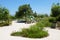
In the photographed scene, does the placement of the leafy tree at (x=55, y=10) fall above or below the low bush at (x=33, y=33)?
above

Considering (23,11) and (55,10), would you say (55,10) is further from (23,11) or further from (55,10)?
(23,11)

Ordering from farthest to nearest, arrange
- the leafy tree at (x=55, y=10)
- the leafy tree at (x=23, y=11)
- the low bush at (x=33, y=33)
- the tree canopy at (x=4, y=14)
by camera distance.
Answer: the leafy tree at (x=23, y=11) < the leafy tree at (x=55, y=10) < the tree canopy at (x=4, y=14) < the low bush at (x=33, y=33)

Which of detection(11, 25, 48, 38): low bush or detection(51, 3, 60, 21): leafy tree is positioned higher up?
detection(51, 3, 60, 21): leafy tree

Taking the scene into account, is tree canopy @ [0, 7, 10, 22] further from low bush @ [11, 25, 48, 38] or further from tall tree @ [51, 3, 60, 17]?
low bush @ [11, 25, 48, 38]

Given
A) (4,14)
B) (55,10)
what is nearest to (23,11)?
(55,10)

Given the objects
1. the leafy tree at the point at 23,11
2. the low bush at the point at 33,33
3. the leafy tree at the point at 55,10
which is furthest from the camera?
the leafy tree at the point at 23,11

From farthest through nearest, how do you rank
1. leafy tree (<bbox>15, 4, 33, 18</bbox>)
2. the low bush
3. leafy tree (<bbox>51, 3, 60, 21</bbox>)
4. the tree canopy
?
leafy tree (<bbox>15, 4, 33, 18</bbox>)
leafy tree (<bbox>51, 3, 60, 21</bbox>)
the tree canopy
the low bush

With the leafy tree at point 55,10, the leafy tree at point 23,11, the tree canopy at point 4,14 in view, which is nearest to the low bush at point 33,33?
the tree canopy at point 4,14

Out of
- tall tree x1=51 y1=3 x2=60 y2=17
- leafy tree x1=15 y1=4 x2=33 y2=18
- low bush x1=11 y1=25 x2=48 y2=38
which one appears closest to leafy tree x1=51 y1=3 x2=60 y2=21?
→ tall tree x1=51 y1=3 x2=60 y2=17

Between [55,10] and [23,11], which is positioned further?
[23,11]

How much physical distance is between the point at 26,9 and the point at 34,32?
39.3m

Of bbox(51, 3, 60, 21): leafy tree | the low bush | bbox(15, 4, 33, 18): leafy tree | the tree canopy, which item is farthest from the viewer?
bbox(15, 4, 33, 18): leafy tree

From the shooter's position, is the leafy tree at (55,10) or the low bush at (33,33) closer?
the low bush at (33,33)

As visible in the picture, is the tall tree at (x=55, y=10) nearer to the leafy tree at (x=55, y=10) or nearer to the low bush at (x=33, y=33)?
the leafy tree at (x=55, y=10)
